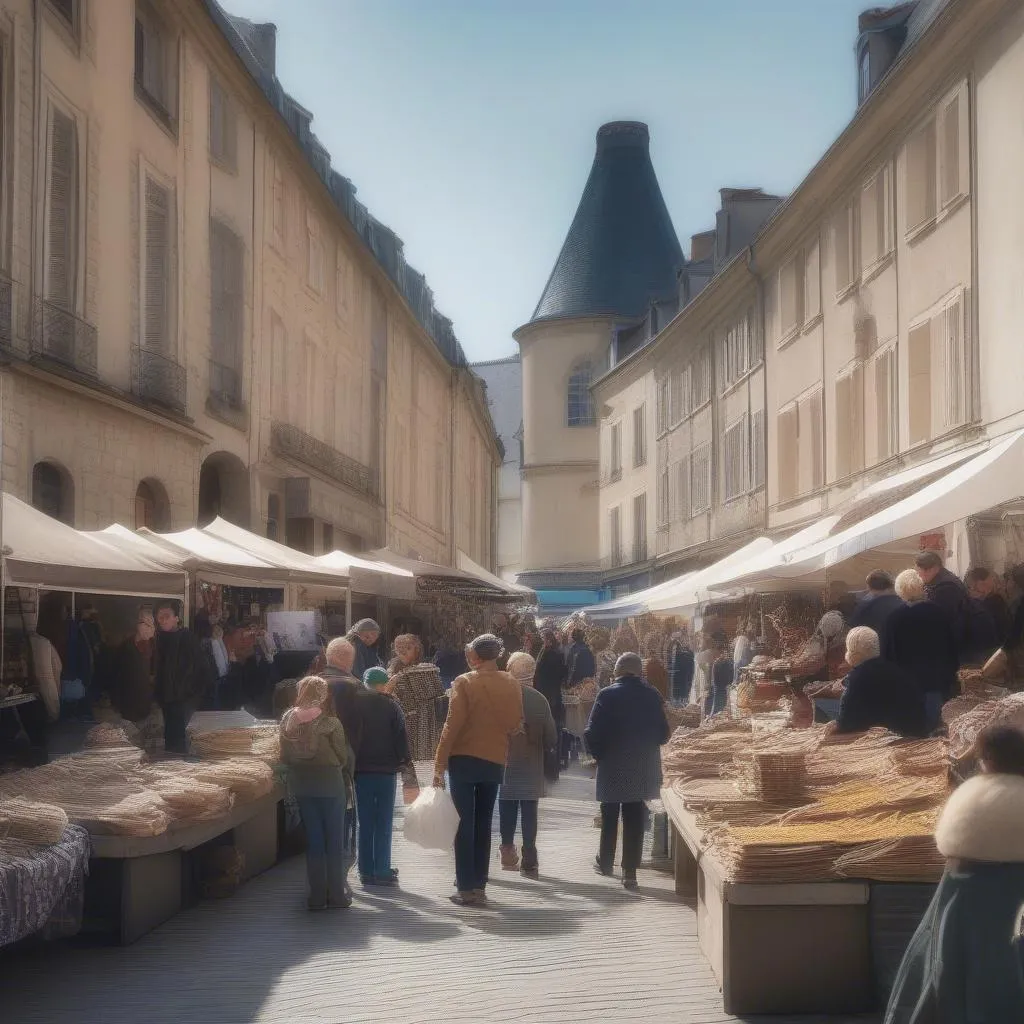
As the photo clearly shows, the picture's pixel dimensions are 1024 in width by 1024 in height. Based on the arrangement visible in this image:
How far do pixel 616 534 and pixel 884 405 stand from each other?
26770mm

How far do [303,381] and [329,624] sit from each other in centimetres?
516

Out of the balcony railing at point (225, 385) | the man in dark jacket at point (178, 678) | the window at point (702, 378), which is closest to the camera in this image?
the man in dark jacket at point (178, 678)

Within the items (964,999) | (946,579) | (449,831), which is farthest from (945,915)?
(946,579)

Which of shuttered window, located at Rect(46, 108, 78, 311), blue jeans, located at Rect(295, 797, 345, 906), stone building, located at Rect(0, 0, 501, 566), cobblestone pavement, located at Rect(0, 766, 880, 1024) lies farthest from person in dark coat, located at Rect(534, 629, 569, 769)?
blue jeans, located at Rect(295, 797, 345, 906)

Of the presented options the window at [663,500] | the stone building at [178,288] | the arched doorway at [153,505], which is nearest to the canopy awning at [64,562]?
the stone building at [178,288]

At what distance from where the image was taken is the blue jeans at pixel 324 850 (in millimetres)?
9594

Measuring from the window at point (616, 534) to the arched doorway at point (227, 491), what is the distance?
2373cm

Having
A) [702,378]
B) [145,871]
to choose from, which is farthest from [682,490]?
[145,871]

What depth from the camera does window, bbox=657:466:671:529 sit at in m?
41.4

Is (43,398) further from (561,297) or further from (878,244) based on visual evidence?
(561,297)

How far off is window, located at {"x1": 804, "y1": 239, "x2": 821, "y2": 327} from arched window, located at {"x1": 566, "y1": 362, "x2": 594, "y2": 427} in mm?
31212

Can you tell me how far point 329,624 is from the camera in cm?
2750

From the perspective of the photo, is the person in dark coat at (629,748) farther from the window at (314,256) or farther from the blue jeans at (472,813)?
the window at (314,256)

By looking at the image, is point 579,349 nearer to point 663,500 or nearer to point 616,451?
point 616,451
